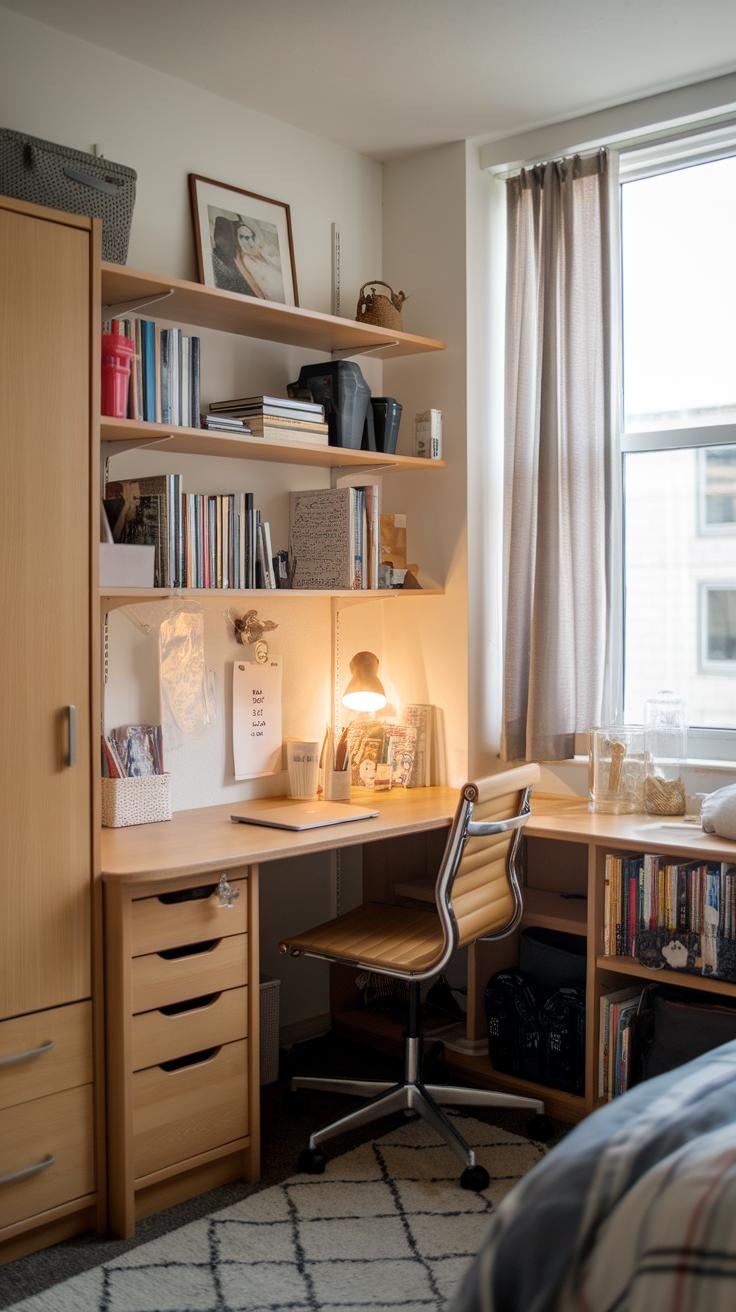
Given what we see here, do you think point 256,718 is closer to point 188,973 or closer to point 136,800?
point 136,800

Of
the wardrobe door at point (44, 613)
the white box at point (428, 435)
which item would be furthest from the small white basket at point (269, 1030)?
the white box at point (428, 435)

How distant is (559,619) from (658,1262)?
7.00ft

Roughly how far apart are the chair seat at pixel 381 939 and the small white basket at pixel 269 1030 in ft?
1.04

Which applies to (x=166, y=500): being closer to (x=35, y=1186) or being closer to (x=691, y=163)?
(x=35, y=1186)

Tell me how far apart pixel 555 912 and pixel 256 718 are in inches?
38.4

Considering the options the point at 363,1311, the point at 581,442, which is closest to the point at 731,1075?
the point at 363,1311

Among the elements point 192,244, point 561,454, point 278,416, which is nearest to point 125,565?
point 278,416

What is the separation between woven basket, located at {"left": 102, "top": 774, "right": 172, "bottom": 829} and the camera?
2488 mm

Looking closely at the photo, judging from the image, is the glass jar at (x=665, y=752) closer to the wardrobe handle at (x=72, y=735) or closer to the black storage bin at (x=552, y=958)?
the black storage bin at (x=552, y=958)

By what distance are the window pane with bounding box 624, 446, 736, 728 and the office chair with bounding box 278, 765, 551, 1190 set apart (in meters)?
0.69

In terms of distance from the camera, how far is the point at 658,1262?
3.26ft

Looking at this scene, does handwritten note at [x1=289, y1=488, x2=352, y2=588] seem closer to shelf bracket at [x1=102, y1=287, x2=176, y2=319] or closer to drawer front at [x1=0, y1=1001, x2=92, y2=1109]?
shelf bracket at [x1=102, y1=287, x2=176, y2=319]

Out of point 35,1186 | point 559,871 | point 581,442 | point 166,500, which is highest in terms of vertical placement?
point 581,442

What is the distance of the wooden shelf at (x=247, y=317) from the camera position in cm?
239
